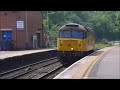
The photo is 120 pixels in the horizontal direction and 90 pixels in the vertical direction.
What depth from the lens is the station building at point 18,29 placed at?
171 feet

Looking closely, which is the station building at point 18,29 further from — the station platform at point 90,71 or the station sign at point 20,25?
the station platform at point 90,71

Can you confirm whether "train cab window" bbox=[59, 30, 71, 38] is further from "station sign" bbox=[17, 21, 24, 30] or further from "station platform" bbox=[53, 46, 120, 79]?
"station sign" bbox=[17, 21, 24, 30]

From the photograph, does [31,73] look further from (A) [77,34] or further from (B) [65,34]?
(A) [77,34]

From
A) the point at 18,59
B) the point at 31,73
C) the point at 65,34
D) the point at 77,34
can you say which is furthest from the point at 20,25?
the point at 31,73

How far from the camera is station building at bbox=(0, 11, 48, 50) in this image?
52.0 meters

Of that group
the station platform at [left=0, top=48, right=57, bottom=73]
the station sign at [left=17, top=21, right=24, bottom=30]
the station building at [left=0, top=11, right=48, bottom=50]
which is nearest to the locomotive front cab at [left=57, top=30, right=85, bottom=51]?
the station platform at [left=0, top=48, right=57, bottom=73]

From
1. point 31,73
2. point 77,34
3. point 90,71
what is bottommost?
point 31,73

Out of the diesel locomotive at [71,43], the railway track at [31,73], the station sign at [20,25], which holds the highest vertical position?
the station sign at [20,25]

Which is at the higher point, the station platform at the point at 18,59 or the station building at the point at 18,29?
the station building at the point at 18,29

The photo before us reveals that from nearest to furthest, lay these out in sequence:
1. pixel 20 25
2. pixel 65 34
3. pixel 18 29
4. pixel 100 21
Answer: pixel 65 34 → pixel 100 21 → pixel 18 29 → pixel 20 25

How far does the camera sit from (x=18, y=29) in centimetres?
5259

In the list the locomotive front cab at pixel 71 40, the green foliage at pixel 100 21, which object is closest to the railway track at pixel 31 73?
the locomotive front cab at pixel 71 40
